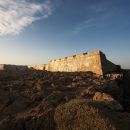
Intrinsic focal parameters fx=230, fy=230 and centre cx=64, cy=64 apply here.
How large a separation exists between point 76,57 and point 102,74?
5.16m

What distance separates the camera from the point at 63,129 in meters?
7.76

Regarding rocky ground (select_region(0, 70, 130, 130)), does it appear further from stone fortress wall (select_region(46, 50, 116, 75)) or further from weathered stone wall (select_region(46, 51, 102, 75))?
weathered stone wall (select_region(46, 51, 102, 75))

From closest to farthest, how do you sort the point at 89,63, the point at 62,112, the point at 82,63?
1. the point at 62,112
2. the point at 89,63
3. the point at 82,63

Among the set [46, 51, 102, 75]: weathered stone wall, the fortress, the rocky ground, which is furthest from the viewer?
[46, 51, 102, 75]: weathered stone wall

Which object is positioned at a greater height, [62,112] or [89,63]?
[89,63]

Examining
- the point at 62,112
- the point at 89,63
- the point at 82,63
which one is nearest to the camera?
the point at 62,112

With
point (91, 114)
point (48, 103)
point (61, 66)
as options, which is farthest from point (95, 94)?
point (61, 66)

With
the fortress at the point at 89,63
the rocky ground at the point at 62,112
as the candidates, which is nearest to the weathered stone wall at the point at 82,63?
the fortress at the point at 89,63

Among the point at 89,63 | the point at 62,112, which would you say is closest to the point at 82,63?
the point at 89,63

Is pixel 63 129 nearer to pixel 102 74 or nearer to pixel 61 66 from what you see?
pixel 102 74

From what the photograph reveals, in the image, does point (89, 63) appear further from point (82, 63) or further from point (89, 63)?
point (82, 63)

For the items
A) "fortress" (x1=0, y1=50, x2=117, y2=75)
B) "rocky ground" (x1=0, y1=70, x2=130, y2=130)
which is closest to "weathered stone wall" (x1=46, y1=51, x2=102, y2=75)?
"fortress" (x1=0, y1=50, x2=117, y2=75)

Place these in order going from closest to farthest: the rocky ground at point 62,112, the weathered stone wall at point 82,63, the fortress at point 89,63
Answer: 1. the rocky ground at point 62,112
2. the fortress at point 89,63
3. the weathered stone wall at point 82,63

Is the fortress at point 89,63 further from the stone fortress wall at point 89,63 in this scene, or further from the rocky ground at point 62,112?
the rocky ground at point 62,112
